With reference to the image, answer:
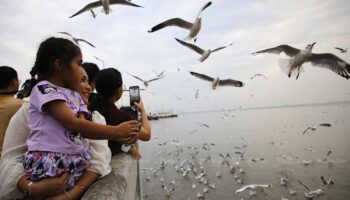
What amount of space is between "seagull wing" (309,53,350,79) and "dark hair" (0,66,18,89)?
5198 millimetres

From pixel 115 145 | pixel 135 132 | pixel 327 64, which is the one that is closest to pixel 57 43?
pixel 135 132

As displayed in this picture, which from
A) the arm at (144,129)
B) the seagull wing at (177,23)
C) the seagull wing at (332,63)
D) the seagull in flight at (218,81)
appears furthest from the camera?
the seagull in flight at (218,81)

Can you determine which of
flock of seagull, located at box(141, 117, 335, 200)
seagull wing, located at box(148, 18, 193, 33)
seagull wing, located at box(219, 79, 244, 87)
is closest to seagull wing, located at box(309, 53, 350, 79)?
seagull wing, located at box(219, 79, 244, 87)

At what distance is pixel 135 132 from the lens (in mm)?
1412

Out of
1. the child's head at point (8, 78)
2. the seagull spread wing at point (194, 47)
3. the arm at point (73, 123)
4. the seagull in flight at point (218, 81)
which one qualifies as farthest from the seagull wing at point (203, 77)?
the arm at point (73, 123)

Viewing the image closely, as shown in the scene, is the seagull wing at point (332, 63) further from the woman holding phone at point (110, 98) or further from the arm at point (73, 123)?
the arm at point (73, 123)

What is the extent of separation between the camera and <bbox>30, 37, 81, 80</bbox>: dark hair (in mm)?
1337

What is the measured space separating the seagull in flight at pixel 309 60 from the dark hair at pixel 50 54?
3839 mm

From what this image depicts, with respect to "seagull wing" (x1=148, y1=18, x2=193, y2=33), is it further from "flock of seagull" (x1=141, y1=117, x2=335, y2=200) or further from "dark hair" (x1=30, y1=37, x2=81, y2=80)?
"flock of seagull" (x1=141, y1=117, x2=335, y2=200)

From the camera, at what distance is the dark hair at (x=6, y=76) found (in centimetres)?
242

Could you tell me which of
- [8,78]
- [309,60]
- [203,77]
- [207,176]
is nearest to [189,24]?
[203,77]

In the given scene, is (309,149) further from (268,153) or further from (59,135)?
(59,135)

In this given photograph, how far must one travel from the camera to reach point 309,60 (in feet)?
15.3

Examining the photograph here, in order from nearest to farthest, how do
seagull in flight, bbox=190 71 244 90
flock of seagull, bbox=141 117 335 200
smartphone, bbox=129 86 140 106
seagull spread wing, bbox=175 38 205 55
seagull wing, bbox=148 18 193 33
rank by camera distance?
smartphone, bbox=129 86 140 106, seagull wing, bbox=148 18 193 33, seagull spread wing, bbox=175 38 205 55, seagull in flight, bbox=190 71 244 90, flock of seagull, bbox=141 117 335 200
